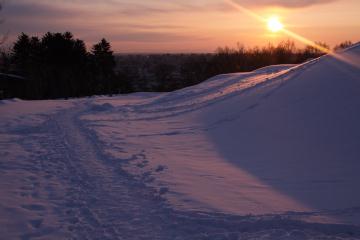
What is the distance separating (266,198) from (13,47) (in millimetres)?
38941

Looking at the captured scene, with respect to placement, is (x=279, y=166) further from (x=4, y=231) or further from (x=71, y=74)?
(x=71, y=74)

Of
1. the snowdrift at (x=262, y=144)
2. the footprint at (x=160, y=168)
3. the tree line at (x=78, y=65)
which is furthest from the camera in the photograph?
the tree line at (x=78, y=65)

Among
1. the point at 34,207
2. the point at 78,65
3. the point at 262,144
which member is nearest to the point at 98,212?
the point at 34,207

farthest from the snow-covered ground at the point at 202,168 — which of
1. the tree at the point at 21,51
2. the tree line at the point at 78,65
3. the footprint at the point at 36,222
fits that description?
the tree at the point at 21,51

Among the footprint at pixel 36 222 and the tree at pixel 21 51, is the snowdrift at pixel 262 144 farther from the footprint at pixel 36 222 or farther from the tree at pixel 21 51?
the tree at pixel 21 51

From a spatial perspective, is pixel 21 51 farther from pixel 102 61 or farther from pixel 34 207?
pixel 34 207

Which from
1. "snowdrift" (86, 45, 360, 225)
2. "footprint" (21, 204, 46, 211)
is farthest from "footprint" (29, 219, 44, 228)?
"snowdrift" (86, 45, 360, 225)

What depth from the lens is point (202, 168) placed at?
7.66 m

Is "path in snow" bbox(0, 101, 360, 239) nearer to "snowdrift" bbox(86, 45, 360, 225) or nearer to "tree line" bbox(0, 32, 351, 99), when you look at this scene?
"snowdrift" bbox(86, 45, 360, 225)

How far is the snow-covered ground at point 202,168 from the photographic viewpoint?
194 inches

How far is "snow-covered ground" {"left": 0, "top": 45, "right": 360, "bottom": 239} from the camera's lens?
4.93m

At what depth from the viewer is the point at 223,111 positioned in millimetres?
12578

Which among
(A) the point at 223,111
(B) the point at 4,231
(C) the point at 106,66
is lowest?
(B) the point at 4,231

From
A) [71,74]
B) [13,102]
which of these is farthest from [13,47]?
[13,102]
